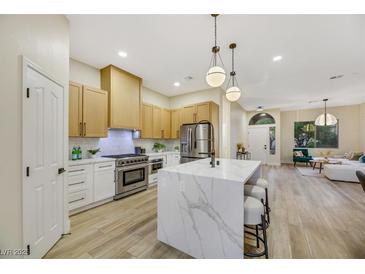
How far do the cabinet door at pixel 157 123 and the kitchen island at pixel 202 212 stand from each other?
9.78 feet

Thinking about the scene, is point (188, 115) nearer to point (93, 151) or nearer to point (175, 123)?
point (175, 123)

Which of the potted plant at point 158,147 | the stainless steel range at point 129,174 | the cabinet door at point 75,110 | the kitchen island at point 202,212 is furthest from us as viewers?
the potted plant at point 158,147

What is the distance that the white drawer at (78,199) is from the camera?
2579mm

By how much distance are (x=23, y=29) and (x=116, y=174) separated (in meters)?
2.53

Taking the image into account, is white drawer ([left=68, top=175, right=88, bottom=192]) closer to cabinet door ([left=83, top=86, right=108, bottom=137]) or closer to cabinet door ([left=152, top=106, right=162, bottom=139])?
cabinet door ([left=83, top=86, right=108, bottom=137])

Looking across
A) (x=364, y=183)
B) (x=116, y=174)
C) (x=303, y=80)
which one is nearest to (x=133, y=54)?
(x=116, y=174)

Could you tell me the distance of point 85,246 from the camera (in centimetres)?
185

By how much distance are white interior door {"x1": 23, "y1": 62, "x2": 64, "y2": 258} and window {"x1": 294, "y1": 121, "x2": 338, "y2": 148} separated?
32.4 ft

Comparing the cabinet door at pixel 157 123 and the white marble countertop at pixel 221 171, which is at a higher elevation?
the cabinet door at pixel 157 123

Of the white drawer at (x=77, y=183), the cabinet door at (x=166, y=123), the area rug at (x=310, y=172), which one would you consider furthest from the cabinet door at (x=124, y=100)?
the area rug at (x=310, y=172)

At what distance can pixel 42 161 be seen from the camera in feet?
5.48

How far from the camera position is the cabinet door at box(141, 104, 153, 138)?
437 centimetres

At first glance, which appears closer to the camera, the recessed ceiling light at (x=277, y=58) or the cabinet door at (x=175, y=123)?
the recessed ceiling light at (x=277, y=58)

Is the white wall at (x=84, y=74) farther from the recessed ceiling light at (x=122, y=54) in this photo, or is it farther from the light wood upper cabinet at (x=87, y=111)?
the recessed ceiling light at (x=122, y=54)
